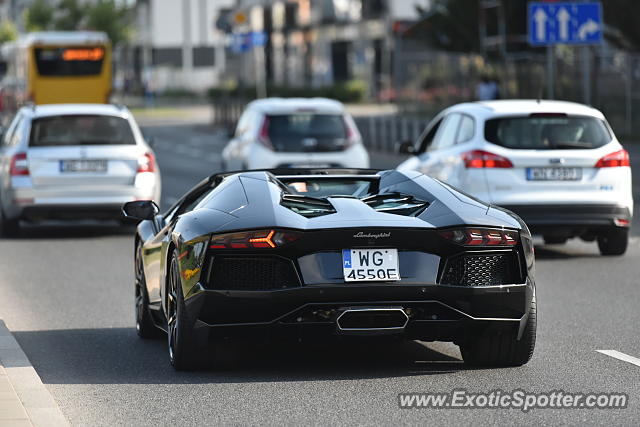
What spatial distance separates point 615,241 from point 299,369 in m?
7.79

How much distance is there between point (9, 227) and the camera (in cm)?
1912

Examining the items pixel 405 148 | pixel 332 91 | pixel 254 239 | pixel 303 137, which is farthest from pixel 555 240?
pixel 332 91

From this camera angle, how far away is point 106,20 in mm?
107000

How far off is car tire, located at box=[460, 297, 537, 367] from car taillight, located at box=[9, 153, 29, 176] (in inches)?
413

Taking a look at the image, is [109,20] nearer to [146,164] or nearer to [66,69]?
[66,69]

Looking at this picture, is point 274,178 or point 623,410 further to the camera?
point 274,178

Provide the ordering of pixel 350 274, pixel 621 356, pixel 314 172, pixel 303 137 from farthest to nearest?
1. pixel 303 137
2. pixel 314 172
3. pixel 621 356
4. pixel 350 274

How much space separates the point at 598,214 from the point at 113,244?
17.8 feet

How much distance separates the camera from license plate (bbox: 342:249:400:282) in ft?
27.3

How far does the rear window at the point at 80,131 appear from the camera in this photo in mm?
18984

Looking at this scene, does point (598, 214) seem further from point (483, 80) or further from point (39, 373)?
point (483, 80)

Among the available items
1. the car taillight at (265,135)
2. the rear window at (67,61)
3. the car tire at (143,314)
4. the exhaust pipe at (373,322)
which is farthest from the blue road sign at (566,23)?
the rear window at (67,61)

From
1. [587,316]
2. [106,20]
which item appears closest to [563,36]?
[587,316]

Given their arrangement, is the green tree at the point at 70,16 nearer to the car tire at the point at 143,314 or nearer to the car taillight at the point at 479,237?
the car tire at the point at 143,314
